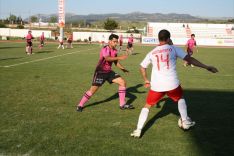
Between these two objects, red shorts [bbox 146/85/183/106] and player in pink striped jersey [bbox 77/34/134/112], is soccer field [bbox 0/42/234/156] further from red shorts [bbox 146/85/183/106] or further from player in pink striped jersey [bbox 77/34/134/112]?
red shorts [bbox 146/85/183/106]

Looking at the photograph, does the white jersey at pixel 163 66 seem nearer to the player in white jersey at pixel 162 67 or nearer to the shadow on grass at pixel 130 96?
the player in white jersey at pixel 162 67

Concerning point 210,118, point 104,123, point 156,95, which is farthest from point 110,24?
point 156,95

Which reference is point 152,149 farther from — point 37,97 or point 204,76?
point 204,76

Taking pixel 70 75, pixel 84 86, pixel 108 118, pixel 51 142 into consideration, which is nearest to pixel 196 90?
pixel 84 86

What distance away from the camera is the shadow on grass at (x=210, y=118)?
226 inches

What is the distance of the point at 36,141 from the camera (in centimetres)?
579

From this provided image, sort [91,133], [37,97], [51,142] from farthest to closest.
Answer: [37,97], [91,133], [51,142]

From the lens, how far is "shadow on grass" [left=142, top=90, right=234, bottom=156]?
18.9 feet

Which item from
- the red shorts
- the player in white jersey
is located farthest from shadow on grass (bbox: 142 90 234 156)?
the player in white jersey

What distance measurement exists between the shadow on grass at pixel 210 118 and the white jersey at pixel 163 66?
1.06 metres

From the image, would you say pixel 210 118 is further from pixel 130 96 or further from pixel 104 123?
pixel 130 96

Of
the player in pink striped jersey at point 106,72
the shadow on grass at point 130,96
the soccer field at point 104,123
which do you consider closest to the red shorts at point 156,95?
the soccer field at point 104,123

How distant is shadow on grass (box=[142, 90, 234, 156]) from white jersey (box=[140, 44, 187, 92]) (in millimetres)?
1055

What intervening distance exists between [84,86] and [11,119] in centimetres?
477
